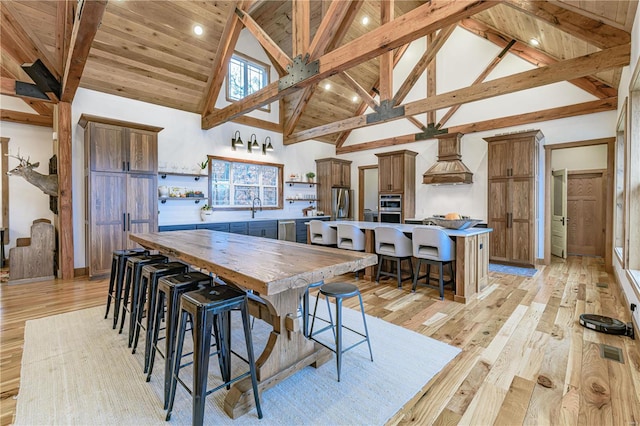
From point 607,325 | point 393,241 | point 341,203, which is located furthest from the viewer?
point 341,203

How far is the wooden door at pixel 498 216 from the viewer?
5547 mm

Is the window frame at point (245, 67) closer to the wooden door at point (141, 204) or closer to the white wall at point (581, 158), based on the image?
the wooden door at point (141, 204)

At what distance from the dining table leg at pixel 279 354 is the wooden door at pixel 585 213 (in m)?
7.34

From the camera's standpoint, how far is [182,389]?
187 centimetres

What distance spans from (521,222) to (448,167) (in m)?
1.76

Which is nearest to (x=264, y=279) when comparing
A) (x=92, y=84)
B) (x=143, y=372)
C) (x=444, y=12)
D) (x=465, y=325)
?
(x=143, y=372)

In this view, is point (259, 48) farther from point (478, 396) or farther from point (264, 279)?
point (478, 396)

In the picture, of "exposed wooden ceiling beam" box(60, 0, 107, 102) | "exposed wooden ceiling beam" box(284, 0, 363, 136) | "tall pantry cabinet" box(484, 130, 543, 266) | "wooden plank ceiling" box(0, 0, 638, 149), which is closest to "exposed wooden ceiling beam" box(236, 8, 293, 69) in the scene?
"wooden plank ceiling" box(0, 0, 638, 149)

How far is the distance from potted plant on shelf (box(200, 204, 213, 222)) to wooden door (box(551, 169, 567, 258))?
7.14 m

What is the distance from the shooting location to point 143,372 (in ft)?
6.70

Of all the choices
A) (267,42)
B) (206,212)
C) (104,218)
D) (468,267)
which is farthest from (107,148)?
(468,267)

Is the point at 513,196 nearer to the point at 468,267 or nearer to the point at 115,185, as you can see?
the point at 468,267

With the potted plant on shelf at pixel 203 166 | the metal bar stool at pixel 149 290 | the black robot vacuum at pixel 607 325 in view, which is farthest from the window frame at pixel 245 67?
the black robot vacuum at pixel 607 325

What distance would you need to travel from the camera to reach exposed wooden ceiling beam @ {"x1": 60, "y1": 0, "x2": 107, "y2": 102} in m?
2.66
